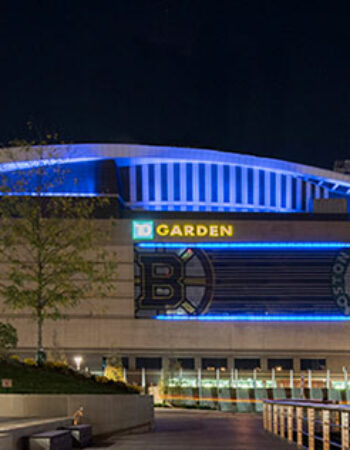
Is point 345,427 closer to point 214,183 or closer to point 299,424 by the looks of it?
point 299,424

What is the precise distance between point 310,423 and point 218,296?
56184 millimetres

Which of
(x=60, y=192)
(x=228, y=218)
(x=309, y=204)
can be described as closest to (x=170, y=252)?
(x=228, y=218)

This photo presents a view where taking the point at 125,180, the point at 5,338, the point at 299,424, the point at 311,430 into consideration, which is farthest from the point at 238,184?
the point at 311,430

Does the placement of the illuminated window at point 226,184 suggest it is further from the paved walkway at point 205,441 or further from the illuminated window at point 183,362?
the paved walkway at point 205,441

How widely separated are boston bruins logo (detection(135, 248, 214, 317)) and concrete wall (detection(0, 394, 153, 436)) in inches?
1815

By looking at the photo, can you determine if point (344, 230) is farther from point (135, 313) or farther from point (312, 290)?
point (135, 313)

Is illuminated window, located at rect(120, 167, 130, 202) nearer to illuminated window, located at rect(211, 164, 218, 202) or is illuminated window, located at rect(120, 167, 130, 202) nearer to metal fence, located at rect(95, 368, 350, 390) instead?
illuminated window, located at rect(211, 164, 218, 202)

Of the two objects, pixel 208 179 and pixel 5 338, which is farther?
pixel 208 179

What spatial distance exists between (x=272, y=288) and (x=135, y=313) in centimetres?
1231

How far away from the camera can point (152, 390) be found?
212ft

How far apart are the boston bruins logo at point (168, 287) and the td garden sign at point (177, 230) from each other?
156 centimetres

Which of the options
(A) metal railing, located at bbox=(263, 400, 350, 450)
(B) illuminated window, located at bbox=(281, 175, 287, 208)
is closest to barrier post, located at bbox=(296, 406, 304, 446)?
(A) metal railing, located at bbox=(263, 400, 350, 450)

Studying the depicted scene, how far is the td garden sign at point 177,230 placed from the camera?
72375mm

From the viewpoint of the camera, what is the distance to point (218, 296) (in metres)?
72.6
